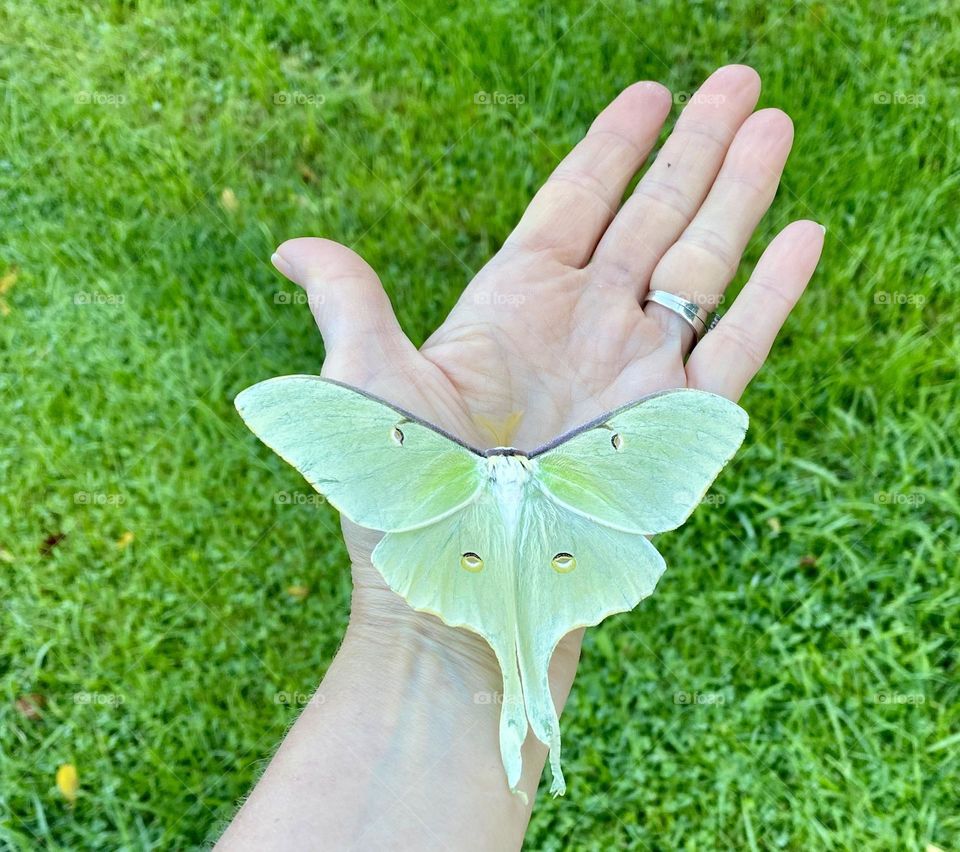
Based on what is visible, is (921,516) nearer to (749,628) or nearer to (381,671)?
(749,628)

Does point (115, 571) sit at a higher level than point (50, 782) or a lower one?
higher

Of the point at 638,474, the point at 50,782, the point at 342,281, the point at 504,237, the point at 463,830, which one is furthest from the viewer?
the point at 504,237

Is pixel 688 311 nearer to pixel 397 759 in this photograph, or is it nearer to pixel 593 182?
pixel 593 182

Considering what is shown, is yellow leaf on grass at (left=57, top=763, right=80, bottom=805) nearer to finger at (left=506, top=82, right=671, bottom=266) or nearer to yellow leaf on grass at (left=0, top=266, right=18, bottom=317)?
yellow leaf on grass at (left=0, top=266, right=18, bottom=317)

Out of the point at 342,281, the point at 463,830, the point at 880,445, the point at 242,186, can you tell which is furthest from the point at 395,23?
the point at 463,830

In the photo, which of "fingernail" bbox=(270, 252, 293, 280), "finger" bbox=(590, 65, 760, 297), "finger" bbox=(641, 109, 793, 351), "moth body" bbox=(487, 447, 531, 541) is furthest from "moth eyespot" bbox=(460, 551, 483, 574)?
"finger" bbox=(590, 65, 760, 297)

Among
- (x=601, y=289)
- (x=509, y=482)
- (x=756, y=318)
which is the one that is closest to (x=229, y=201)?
(x=601, y=289)

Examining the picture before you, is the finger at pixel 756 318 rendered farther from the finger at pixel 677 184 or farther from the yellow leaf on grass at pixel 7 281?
the yellow leaf on grass at pixel 7 281

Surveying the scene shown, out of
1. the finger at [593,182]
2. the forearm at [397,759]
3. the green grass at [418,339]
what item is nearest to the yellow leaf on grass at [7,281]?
the green grass at [418,339]
